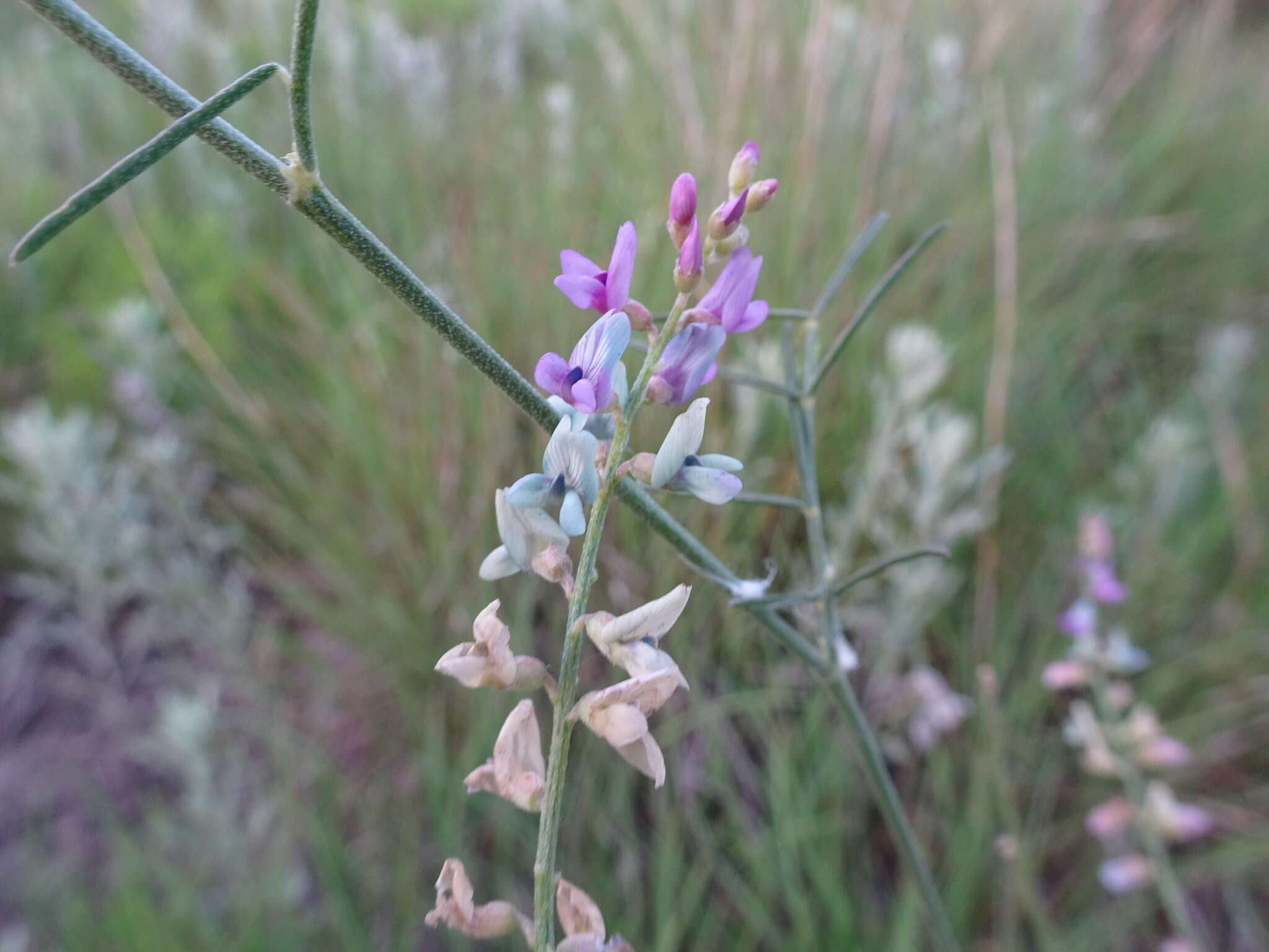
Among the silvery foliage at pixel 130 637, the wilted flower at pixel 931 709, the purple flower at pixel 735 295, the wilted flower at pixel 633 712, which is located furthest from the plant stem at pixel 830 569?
the silvery foliage at pixel 130 637

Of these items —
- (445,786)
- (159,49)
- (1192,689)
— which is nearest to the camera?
(445,786)

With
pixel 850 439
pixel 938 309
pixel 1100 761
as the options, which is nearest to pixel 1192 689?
pixel 1100 761

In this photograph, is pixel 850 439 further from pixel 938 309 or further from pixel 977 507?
pixel 938 309

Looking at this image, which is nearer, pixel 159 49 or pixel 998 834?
pixel 998 834

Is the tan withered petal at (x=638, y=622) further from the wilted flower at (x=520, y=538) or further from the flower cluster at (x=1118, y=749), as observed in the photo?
the flower cluster at (x=1118, y=749)

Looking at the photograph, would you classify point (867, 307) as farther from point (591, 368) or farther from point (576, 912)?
point (576, 912)

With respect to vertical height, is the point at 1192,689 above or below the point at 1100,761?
above

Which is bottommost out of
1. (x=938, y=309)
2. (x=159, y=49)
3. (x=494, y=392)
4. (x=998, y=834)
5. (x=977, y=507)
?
(x=998, y=834)
